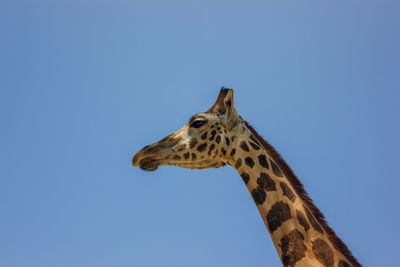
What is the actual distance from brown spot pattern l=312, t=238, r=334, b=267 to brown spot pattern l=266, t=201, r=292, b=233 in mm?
474

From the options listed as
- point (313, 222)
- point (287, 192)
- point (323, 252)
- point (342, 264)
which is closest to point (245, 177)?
point (287, 192)

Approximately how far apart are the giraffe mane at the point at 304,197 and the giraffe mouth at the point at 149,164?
1.64 m

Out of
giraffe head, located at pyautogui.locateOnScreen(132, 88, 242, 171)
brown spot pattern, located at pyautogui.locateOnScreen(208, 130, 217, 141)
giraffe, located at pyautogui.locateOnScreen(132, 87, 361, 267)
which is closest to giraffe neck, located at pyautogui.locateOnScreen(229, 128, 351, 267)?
giraffe, located at pyautogui.locateOnScreen(132, 87, 361, 267)

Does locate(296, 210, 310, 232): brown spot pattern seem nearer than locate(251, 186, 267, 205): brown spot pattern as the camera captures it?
Yes

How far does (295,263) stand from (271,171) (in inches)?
53.0

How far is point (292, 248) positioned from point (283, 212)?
487 mm

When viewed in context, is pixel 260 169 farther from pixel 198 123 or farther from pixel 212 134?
pixel 198 123

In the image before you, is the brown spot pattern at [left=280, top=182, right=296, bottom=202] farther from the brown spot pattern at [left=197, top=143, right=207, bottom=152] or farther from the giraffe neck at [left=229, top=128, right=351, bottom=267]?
the brown spot pattern at [left=197, top=143, right=207, bottom=152]

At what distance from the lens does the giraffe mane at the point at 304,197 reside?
5.19 meters

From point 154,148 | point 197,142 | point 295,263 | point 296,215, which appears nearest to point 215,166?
point 197,142

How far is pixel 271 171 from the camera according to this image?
5.68 m

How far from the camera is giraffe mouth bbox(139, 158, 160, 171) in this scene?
612cm

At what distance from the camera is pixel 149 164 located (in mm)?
6133

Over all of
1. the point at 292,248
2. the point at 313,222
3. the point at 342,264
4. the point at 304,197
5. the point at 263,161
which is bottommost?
the point at 342,264
